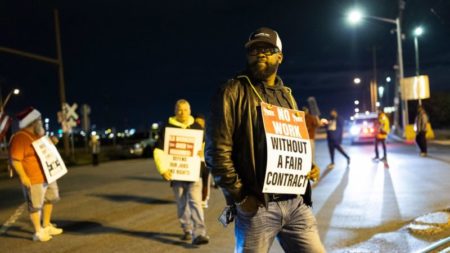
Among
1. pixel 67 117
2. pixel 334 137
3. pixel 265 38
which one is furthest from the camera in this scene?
pixel 67 117

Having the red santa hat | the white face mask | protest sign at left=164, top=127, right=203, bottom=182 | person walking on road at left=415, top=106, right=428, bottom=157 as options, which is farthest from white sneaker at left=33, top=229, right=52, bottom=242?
person walking on road at left=415, top=106, right=428, bottom=157

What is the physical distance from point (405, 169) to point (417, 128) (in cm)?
343

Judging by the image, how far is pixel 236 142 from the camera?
111 inches

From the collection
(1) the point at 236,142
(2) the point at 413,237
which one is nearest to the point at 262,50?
(1) the point at 236,142

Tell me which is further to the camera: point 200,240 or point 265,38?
point 200,240

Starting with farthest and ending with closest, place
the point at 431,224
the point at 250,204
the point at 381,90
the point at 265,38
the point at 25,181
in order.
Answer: the point at 381,90 < the point at 25,181 < the point at 431,224 < the point at 265,38 < the point at 250,204

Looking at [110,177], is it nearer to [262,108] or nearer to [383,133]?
[383,133]

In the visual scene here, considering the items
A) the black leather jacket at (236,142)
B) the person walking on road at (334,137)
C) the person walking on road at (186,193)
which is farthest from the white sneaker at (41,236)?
the person walking on road at (334,137)

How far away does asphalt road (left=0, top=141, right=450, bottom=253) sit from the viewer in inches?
249

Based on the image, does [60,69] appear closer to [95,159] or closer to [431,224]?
[95,159]

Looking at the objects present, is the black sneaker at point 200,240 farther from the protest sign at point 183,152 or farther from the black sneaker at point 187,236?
the protest sign at point 183,152

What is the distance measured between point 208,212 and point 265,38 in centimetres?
589

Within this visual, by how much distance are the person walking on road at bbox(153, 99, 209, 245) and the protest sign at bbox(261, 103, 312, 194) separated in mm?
3185

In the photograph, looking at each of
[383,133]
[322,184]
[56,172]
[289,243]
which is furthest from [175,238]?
[383,133]
